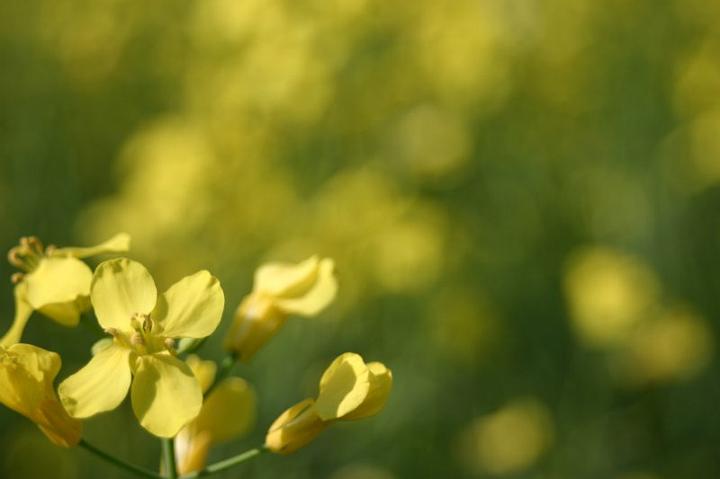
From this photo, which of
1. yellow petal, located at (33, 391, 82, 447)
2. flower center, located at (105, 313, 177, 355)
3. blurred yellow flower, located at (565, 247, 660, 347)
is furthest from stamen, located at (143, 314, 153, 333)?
blurred yellow flower, located at (565, 247, 660, 347)

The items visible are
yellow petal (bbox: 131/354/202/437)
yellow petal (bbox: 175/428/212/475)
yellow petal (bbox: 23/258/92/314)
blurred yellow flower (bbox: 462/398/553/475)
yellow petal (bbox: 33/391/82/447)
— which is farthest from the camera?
blurred yellow flower (bbox: 462/398/553/475)

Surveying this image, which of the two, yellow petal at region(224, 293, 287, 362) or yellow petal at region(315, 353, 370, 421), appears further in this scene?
yellow petal at region(224, 293, 287, 362)

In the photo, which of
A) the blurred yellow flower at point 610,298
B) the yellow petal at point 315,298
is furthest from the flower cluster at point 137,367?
the blurred yellow flower at point 610,298

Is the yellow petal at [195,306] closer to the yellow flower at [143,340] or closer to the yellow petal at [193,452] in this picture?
the yellow flower at [143,340]

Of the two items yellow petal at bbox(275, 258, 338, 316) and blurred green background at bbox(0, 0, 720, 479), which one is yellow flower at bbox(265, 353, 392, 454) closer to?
yellow petal at bbox(275, 258, 338, 316)

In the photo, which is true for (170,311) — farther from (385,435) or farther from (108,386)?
(385,435)

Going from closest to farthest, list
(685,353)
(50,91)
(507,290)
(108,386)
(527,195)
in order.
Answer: (108,386), (685,353), (507,290), (527,195), (50,91)

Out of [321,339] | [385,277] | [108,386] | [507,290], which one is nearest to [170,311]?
[108,386]
